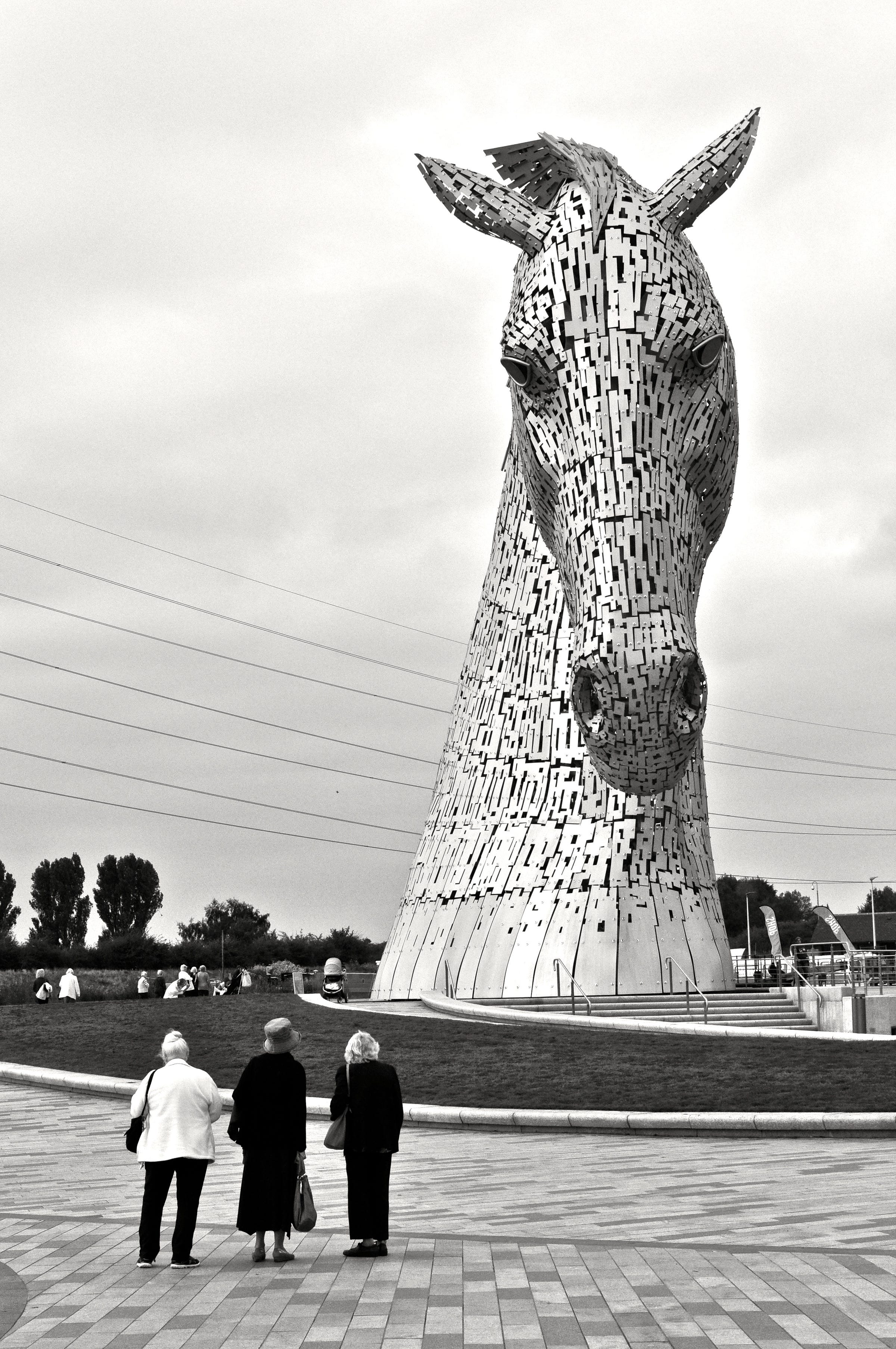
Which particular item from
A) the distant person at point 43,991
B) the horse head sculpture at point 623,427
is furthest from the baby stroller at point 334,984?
the horse head sculpture at point 623,427

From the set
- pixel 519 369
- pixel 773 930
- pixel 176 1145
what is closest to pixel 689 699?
pixel 519 369

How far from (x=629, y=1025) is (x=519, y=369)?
1003 centimetres

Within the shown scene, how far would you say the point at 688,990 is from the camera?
2673cm

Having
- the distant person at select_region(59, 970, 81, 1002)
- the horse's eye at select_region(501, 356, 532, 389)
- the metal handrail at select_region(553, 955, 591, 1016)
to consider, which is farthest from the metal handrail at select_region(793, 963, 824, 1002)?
the distant person at select_region(59, 970, 81, 1002)

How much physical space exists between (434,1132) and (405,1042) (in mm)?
5305

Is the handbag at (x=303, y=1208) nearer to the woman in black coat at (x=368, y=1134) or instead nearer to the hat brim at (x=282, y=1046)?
the woman in black coat at (x=368, y=1134)

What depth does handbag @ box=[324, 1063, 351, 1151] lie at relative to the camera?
9.59m

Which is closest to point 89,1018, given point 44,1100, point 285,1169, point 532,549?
point 44,1100

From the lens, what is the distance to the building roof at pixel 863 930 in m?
88.3

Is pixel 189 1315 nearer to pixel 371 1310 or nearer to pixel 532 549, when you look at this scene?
pixel 371 1310

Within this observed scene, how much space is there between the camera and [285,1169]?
9.51m

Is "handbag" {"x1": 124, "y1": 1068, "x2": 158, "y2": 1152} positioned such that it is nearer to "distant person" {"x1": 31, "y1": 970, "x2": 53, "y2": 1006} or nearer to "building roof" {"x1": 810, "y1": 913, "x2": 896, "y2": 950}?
"distant person" {"x1": 31, "y1": 970, "x2": 53, "y2": 1006}

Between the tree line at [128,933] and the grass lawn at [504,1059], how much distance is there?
44660mm

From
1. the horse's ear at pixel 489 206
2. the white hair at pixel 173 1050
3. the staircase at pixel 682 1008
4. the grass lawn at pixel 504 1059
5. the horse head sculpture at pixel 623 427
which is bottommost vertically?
the white hair at pixel 173 1050
